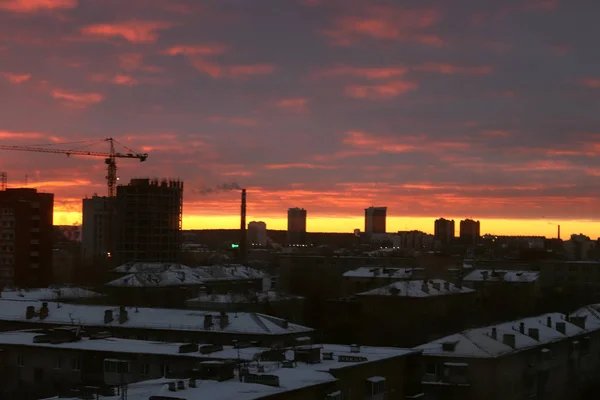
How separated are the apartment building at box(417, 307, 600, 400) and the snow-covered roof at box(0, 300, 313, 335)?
4.59 meters

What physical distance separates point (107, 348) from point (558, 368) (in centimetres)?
1220

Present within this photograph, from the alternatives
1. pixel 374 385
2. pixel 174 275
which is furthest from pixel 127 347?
pixel 174 275

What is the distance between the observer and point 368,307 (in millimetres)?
38062

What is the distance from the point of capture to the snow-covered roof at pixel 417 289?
37719 millimetres

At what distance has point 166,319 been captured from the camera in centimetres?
2597

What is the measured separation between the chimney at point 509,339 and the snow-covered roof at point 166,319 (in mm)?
5341

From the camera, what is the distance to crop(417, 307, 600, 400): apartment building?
20.9m

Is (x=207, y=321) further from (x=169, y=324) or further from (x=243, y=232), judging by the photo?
(x=243, y=232)

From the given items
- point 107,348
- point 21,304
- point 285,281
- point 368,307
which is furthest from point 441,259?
point 107,348

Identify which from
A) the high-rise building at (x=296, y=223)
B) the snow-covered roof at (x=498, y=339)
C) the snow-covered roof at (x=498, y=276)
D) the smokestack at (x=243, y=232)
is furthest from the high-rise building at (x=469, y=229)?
the snow-covered roof at (x=498, y=339)

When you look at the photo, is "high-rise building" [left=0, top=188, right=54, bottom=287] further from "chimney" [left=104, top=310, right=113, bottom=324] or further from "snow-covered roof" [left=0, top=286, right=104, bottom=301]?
"chimney" [left=104, top=310, right=113, bottom=324]

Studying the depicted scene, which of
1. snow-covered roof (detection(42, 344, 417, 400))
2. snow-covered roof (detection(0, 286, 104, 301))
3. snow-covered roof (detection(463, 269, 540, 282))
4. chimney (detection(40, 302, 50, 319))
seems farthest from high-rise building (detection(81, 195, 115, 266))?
snow-covered roof (detection(42, 344, 417, 400))

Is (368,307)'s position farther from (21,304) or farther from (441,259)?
(441,259)

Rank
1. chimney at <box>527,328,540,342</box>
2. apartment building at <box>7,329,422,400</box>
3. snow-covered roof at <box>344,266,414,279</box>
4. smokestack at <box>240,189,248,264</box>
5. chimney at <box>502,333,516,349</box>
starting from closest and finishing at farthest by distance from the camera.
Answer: apartment building at <box>7,329,422,400</box> < chimney at <box>502,333,516,349</box> < chimney at <box>527,328,540,342</box> < snow-covered roof at <box>344,266,414,279</box> < smokestack at <box>240,189,248,264</box>
